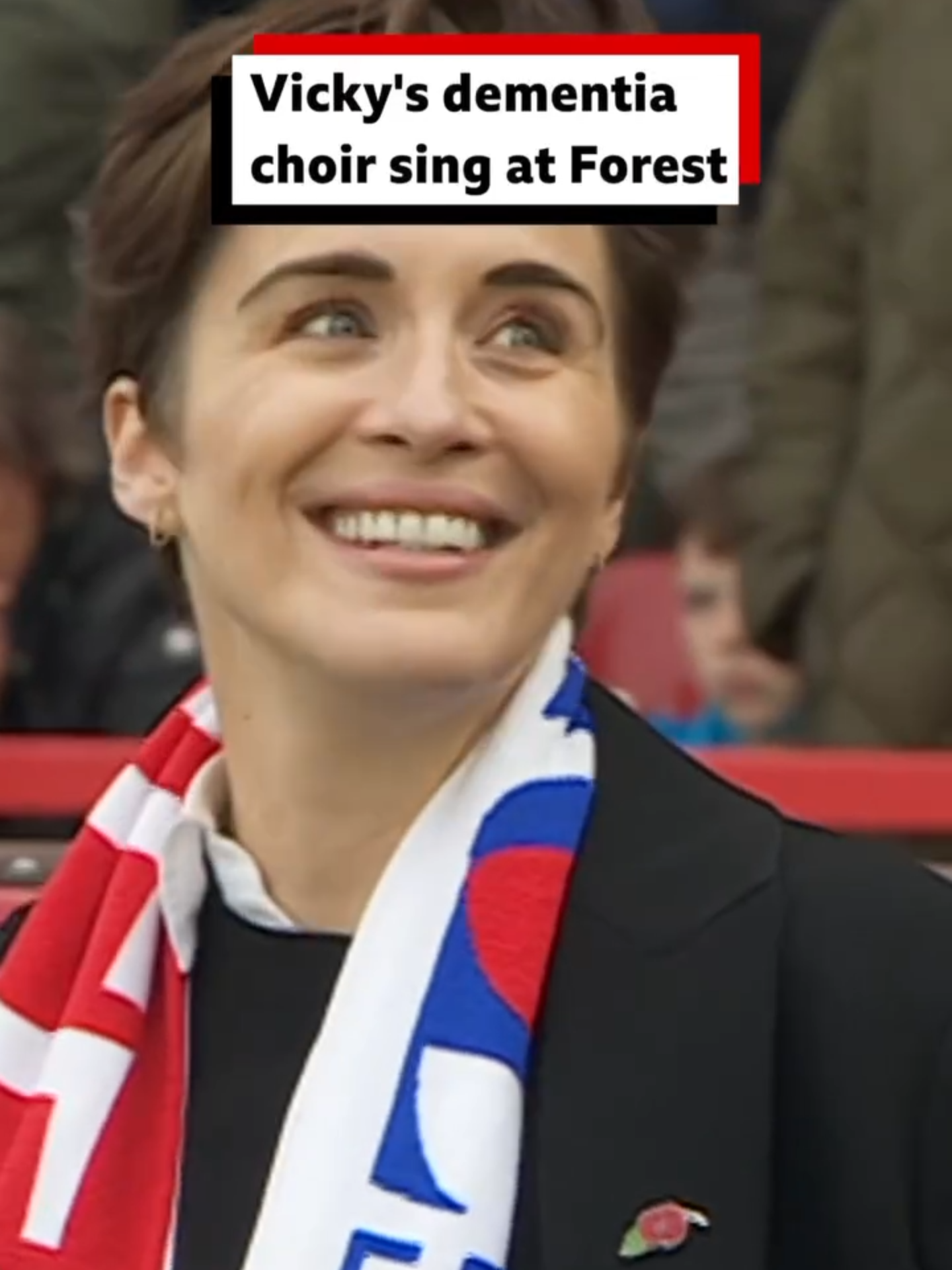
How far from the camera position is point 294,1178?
1.85m

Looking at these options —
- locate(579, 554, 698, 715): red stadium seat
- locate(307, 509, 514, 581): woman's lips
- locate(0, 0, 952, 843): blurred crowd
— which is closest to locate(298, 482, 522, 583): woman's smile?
locate(307, 509, 514, 581): woman's lips

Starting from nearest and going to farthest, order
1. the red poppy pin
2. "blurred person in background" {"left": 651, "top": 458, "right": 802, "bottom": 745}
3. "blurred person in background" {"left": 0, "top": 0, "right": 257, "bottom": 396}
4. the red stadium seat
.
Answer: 1. the red poppy pin
2. "blurred person in background" {"left": 0, "top": 0, "right": 257, "bottom": 396}
3. "blurred person in background" {"left": 651, "top": 458, "right": 802, "bottom": 745}
4. the red stadium seat

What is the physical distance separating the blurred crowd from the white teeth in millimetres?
1120

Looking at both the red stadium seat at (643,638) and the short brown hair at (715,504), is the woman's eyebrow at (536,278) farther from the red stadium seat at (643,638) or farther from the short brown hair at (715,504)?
the red stadium seat at (643,638)

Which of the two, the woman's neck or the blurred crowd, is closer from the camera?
the woman's neck

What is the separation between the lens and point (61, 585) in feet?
10.3

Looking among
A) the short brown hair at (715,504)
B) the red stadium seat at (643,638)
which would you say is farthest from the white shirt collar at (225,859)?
the red stadium seat at (643,638)

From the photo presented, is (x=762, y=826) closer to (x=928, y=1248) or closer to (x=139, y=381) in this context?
(x=928, y=1248)

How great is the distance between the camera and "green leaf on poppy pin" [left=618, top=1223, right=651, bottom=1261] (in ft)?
5.81

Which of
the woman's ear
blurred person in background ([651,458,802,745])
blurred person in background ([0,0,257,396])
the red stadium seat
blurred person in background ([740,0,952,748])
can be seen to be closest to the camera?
the woman's ear

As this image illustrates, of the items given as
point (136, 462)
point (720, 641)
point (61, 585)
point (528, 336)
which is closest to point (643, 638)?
point (720, 641)

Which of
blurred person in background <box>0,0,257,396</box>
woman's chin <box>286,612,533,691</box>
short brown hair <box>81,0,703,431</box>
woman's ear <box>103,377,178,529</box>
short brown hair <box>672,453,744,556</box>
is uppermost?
blurred person in background <box>0,0,257,396</box>
